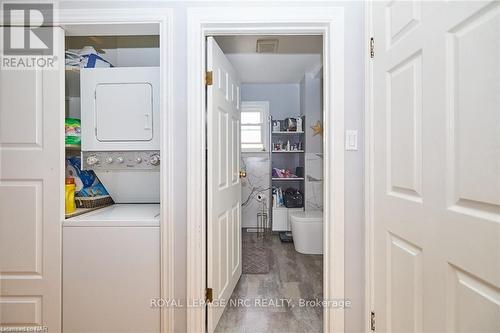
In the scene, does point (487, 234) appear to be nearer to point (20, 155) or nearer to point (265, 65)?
point (20, 155)

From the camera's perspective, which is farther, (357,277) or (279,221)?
(279,221)

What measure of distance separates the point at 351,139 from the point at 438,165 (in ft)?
1.96

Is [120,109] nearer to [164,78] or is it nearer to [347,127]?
[164,78]

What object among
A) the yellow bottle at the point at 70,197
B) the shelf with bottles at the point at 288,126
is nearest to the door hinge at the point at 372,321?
the yellow bottle at the point at 70,197

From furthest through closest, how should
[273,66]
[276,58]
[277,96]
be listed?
[277,96]
[273,66]
[276,58]

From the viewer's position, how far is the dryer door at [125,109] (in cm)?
180

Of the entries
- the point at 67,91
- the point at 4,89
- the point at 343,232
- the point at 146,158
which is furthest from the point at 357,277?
the point at 67,91

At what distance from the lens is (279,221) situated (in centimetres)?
407

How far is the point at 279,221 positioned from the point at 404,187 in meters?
3.07

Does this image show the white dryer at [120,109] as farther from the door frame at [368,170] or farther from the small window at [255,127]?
the small window at [255,127]

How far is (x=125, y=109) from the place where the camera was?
5.93ft

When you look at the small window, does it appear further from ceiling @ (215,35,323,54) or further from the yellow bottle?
the yellow bottle

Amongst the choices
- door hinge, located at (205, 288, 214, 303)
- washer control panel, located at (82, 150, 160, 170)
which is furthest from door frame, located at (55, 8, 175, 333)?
washer control panel, located at (82, 150, 160, 170)

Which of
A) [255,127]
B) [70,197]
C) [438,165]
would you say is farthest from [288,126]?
[438,165]
